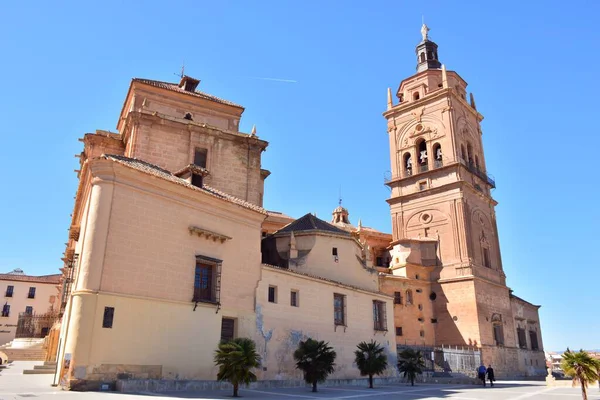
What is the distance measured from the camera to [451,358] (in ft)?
115

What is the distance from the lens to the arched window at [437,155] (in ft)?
142

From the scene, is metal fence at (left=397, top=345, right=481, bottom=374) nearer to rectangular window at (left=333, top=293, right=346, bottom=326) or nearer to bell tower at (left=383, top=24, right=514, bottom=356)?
bell tower at (left=383, top=24, right=514, bottom=356)

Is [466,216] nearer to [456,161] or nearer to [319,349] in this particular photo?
[456,161]

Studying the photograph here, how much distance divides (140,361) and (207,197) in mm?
6261

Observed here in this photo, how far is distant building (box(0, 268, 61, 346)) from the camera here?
52.1m

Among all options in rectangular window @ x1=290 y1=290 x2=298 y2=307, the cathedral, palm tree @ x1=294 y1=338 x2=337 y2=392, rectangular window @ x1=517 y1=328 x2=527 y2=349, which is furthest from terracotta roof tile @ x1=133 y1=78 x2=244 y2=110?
rectangular window @ x1=517 y1=328 x2=527 y2=349

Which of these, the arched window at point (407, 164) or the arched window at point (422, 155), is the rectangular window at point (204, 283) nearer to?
the arched window at point (422, 155)

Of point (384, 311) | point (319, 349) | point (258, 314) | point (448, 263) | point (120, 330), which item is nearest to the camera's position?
point (120, 330)

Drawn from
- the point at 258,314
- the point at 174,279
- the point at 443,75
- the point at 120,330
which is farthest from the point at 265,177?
the point at 443,75

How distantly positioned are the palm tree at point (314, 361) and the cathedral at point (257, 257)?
2.00 metres

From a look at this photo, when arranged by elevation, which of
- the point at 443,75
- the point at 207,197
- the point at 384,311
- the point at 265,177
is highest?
the point at 443,75

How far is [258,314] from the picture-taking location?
18.9 m

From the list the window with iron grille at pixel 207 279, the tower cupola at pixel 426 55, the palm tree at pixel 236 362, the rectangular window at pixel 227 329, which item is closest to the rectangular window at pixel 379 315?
the rectangular window at pixel 227 329

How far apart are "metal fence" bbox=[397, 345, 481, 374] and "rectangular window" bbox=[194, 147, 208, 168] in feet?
64.5
